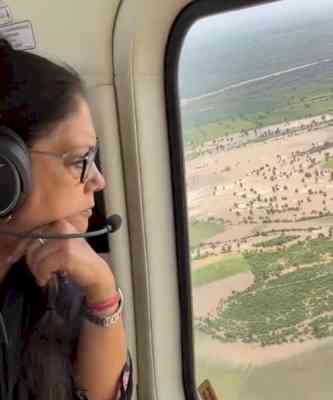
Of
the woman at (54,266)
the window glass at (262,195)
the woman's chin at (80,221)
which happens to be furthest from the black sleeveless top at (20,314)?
the window glass at (262,195)

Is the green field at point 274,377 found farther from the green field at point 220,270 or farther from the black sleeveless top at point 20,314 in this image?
the black sleeveless top at point 20,314

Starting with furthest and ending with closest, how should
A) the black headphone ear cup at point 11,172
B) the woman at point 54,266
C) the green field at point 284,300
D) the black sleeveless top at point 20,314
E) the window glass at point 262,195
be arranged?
the green field at point 284,300, the window glass at point 262,195, the black sleeveless top at point 20,314, the woman at point 54,266, the black headphone ear cup at point 11,172

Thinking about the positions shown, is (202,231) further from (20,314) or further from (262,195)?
(20,314)

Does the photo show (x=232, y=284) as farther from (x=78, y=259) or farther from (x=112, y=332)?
(x=78, y=259)

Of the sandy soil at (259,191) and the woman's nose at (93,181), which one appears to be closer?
the woman's nose at (93,181)

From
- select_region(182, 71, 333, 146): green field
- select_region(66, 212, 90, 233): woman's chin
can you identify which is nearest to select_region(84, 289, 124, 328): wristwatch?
select_region(66, 212, 90, 233): woman's chin

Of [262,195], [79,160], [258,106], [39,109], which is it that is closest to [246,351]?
[262,195]

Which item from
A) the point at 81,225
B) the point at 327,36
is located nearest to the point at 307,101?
the point at 327,36

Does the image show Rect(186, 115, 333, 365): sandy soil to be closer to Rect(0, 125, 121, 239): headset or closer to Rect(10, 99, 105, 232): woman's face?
Rect(10, 99, 105, 232): woman's face
